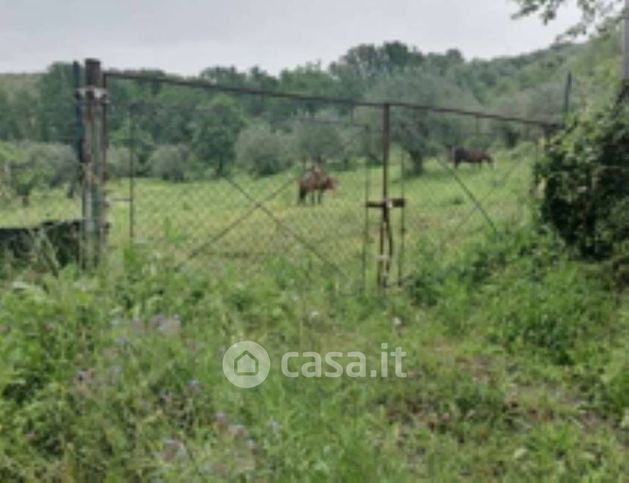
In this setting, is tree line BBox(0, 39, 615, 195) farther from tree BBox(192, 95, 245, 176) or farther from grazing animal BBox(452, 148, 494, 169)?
grazing animal BBox(452, 148, 494, 169)

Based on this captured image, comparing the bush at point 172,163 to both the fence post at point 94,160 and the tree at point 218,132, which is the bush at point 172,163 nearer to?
the tree at point 218,132

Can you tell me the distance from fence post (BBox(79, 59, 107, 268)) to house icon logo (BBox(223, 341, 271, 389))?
1089 mm

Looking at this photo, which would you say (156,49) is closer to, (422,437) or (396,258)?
(396,258)

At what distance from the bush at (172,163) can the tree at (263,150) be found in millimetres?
408

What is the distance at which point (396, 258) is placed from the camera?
5.27 metres

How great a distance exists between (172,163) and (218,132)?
55cm

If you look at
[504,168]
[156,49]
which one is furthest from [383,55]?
[504,168]

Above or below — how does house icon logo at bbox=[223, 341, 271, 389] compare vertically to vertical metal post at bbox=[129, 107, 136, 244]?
below

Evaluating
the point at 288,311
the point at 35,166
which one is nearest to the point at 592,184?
the point at 288,311

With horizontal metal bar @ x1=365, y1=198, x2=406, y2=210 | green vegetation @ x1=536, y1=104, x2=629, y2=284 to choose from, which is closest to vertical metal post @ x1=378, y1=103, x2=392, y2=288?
horizontal metal bar @ x1=365, y1=198, x2=406, y2=210

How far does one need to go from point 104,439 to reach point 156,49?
35.6 ft

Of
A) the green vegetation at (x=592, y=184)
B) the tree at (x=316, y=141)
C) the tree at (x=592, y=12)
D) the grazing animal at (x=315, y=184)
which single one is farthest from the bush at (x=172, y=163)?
the tree at (x=592, y=12)

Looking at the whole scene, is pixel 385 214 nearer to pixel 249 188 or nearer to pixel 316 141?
pixel 316 141

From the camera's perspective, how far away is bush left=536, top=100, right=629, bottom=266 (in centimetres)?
466
